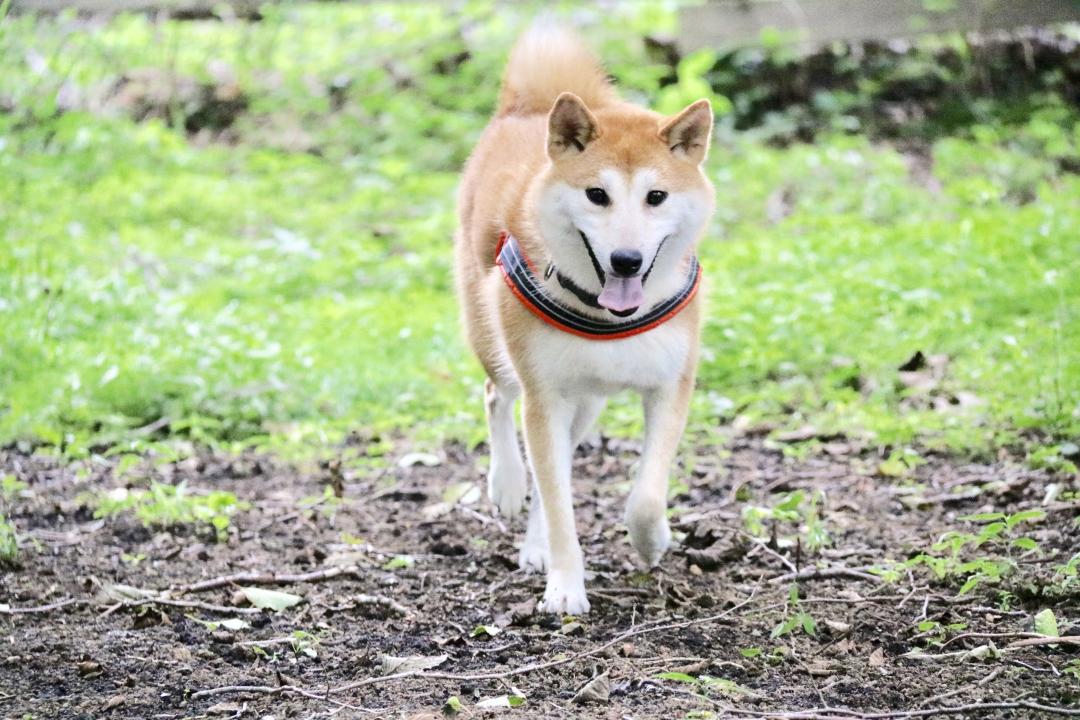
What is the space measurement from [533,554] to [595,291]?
95 cm

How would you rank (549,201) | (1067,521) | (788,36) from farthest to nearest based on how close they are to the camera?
(788,36)
(1067,521)
(549,201)

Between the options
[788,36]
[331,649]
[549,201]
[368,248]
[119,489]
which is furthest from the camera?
[788,36]

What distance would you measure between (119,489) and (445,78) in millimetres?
7656

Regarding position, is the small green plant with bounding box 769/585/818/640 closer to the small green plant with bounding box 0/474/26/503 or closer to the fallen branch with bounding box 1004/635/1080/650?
the fallen branch with bounding box 1004/635/1080/650

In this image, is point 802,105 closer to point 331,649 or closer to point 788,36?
point 788,36

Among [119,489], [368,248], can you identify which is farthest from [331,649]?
[368,248]

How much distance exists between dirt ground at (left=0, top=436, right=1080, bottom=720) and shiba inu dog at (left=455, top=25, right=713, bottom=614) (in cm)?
29

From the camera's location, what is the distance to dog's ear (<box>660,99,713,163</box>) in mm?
3760

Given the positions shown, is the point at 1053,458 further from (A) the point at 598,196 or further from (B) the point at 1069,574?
(A) the point at 598,196

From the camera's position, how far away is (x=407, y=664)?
3.34 meters

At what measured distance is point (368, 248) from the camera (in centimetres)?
862

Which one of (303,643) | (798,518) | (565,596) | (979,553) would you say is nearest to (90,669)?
(303,643)

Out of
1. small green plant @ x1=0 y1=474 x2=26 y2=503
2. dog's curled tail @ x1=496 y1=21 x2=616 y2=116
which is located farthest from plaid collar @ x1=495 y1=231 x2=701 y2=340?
small green plant @ x1=0 y1=474 x2=26 y2=503

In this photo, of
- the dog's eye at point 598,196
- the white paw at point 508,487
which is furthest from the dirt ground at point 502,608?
the dog's eye at point 598,196
